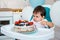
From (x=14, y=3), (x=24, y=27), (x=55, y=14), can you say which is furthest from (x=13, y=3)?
(x=24, y=27)

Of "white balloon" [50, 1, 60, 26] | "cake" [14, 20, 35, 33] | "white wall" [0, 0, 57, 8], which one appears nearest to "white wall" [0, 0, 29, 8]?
"white wall" [0, 0, 57, 8]

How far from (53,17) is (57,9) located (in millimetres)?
108

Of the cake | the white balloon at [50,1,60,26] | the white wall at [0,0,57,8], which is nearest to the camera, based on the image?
the cake

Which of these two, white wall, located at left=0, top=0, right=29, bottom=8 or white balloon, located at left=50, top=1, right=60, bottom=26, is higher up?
white wall, located at left=0, top=0, right=29, bottom=8

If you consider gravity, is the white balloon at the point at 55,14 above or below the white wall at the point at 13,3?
below

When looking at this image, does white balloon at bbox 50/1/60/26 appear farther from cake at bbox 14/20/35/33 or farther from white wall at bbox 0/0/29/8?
white wall at bbox 0/0/29/8

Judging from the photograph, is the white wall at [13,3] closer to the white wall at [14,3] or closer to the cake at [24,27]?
the white wall at [14,3]

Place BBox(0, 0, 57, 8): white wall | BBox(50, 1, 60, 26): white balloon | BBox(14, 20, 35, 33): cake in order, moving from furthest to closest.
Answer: BBox(0, 0, 57, 8): white wall → BBox(50, 1, 60, 26): white balloon → BBox(14, 20, 35, 33): cake

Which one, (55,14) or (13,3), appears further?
(13,3)

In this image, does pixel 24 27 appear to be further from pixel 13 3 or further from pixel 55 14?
pixel 13 3

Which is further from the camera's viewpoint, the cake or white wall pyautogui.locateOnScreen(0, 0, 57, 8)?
white wall pyautogui.locateOnScreen(0, 0, 57, 8)

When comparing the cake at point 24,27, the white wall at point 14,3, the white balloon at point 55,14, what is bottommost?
the cake at point 24,27

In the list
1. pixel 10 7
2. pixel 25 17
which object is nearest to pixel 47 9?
pixel 25 17

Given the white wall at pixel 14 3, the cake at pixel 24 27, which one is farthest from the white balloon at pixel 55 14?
the white wall at pixel 14 3
